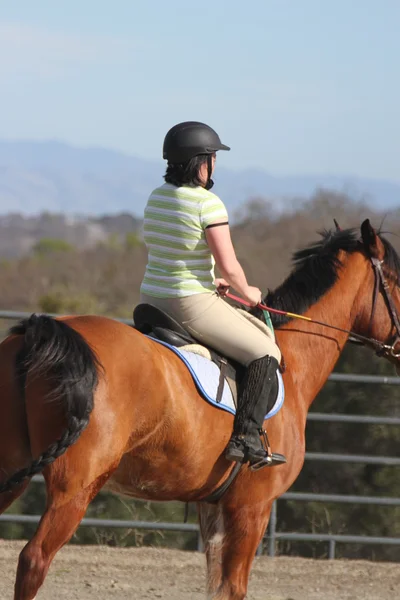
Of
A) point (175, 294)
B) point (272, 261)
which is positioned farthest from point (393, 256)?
point (272, 261)

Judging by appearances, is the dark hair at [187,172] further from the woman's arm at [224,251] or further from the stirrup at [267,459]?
the stirrup at [267,459]

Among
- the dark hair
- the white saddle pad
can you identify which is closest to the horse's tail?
the white saddle pad

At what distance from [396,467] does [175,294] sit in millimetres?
4677

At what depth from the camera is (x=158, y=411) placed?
4445mm

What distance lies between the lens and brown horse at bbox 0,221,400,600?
4.13 meters

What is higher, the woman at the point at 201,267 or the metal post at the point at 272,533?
the woman at the point at 201,267

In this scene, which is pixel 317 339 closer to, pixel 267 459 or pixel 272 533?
pixel 267 459

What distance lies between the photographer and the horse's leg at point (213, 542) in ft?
16.9

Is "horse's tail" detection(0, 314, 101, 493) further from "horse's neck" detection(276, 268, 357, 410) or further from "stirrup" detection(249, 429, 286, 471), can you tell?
"horse's neck" detection(276, 268, 357, 410)

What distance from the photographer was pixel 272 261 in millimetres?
22906

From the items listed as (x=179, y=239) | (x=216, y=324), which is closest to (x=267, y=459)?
(x=216, y=324)

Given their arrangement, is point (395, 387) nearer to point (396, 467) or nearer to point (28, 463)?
point (396, 467)

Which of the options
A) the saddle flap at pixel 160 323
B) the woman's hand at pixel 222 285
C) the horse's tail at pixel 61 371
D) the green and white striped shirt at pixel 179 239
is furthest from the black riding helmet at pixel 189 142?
the horse's tail at pixel 61 371

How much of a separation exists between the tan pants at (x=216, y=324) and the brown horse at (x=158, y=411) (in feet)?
0.88
